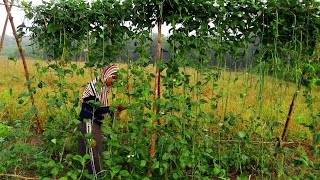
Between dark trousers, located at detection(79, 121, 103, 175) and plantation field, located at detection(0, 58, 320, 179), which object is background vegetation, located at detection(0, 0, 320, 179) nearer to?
plantation field, located at detection(0, 58, 320, 179)

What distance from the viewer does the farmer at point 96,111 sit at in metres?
2.68

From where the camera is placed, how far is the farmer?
2678 millimetres

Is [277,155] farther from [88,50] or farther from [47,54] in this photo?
[47,54]

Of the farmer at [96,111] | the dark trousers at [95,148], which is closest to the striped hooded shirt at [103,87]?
the farmer at [96,111]

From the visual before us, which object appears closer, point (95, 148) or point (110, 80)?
point (110, 80)

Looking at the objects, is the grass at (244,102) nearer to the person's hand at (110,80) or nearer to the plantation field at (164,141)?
the plantation field at (164,141)

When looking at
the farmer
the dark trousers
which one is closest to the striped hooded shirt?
the farmer

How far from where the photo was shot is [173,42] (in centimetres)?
270

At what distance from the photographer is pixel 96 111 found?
2.82m

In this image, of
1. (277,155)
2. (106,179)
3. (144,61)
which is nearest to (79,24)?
(144,61)

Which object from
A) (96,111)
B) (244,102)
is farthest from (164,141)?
(244,102)

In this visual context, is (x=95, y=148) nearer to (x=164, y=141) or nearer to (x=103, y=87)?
(x=103, y=87)

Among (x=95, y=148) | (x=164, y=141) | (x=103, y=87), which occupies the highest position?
(x=103, y=87)

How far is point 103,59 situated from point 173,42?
578mm
